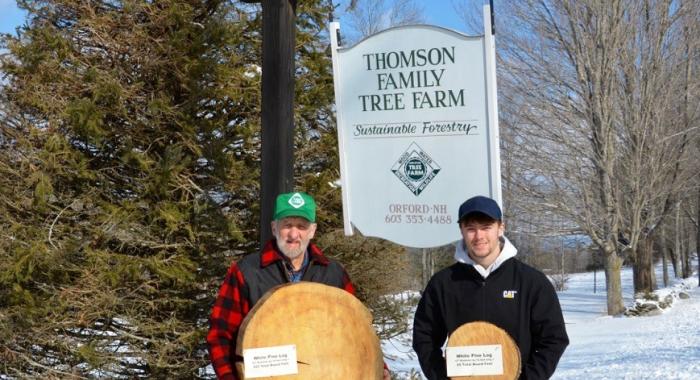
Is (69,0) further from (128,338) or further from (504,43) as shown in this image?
(504,43)

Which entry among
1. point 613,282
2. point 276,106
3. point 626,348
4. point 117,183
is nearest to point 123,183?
point 117,183

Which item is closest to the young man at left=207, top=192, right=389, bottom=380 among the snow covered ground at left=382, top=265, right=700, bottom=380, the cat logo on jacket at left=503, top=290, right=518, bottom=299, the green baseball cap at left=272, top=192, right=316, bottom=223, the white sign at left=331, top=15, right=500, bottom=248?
the green baseball cap at left=272, top=192, right=316, bottom=223

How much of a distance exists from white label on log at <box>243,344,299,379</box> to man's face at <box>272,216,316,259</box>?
372 millimetres

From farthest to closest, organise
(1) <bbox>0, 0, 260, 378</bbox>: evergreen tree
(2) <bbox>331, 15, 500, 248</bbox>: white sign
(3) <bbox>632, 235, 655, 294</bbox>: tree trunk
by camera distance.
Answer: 1. (3) <bbox>632, 235, 655, 294</bbox>: tree trunk
2. (1) <bbox>0, 0, 260, 378</bbox>: evergreen tree
3. (2) <bbox>331, 15, 500, 248</bbox>: white sign

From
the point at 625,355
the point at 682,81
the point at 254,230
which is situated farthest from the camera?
the point at 682,81

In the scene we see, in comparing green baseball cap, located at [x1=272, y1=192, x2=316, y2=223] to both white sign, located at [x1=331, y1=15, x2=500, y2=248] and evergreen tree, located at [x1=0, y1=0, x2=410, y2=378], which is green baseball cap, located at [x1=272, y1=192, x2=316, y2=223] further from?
evergreen tree, located at [x1=0, y1=0, x2=410, y2=378]

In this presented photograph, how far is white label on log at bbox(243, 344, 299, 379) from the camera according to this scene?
267 centimetres

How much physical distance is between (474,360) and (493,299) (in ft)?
0.78

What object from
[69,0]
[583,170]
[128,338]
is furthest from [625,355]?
[69,0]

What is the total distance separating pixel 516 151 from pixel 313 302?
16.9 metres

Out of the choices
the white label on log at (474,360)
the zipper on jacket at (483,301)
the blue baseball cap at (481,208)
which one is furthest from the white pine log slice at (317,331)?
the blue baseball cap at (481,208)

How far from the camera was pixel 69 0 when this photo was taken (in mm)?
5340

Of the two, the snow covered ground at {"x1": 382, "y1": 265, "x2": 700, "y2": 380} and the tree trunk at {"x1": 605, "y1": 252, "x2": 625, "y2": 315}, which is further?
the tree trunk at {"x1": 605, "y1": 252, "x2": 625, "y2": 315}

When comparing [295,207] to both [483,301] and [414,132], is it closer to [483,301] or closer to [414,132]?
[483,301]
